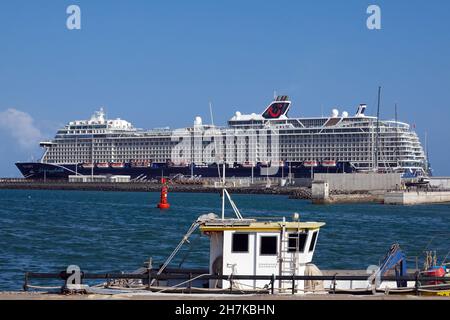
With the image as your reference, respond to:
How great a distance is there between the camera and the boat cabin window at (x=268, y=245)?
719 inches

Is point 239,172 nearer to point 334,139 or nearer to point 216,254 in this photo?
point 334,139

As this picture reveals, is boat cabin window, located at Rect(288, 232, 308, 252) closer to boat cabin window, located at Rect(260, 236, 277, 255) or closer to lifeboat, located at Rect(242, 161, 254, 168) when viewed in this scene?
boat cabin window, located at Rect(260, 236, 277, 255)

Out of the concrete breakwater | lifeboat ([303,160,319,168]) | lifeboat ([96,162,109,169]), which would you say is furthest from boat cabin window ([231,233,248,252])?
lifeboat ([96,162,109,169])

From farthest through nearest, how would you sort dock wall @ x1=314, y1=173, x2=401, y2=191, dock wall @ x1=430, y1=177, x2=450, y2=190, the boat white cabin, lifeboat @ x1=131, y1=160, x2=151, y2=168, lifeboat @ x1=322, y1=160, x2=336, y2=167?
lifeboat @ x1=131, y1=160, x2=151, y2=168 < lifeboat @ x1=322, y1=160, x2=336, y2=167 < dock wall @ x1=430, y1=177, x2=450, y2=190 < dock wall @ x1=314, y1=173, x2=401, y2=191 < the boat white cabin

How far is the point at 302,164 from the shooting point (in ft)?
530

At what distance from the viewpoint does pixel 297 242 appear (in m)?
18.2

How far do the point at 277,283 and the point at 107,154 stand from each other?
15826cm

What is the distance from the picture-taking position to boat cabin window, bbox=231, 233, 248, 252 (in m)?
18.3

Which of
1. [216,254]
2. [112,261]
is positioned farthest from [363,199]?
[216,254]

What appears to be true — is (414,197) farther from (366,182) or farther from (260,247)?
(260,247)

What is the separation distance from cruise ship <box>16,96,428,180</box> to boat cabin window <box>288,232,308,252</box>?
428 feet

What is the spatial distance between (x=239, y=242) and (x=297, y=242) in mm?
1269

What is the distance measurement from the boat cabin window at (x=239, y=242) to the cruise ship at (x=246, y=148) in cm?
13071

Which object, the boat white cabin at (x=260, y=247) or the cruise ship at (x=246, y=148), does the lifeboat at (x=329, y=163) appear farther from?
the boat white cabin at (x=260, y=247)
